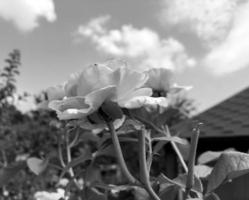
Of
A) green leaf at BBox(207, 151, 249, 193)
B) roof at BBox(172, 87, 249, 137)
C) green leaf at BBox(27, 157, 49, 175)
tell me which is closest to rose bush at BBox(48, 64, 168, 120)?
green leaf at BBox(207, 151, 249, 193)

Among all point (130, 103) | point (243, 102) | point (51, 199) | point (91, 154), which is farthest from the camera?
point (243, 102)

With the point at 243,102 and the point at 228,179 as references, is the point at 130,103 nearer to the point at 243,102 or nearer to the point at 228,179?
the point at 228,179

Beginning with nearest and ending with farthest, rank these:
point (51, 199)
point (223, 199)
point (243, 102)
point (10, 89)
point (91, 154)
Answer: point (223, 199)
point (91, 154)
point (51, 199)
point (10, 89)
point (243, 102)

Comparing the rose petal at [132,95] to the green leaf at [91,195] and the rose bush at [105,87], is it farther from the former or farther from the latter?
the green leaf at [91,195]

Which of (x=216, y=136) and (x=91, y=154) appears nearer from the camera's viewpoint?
(x=91, y=154)

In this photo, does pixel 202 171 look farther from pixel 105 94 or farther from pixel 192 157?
pixel 105 94

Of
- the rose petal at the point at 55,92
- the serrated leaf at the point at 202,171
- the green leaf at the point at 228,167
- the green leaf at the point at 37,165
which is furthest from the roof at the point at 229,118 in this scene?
the green leaf at the point at 228,167

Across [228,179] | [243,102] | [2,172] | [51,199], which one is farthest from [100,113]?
[243,102]
